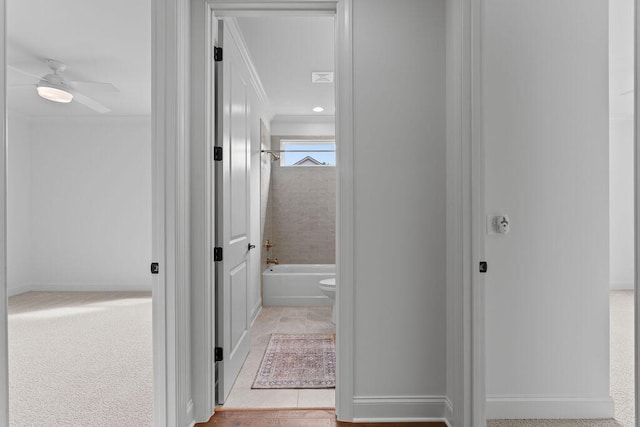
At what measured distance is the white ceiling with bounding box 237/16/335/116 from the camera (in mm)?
3115

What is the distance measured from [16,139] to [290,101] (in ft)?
12.3

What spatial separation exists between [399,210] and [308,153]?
3970 mm

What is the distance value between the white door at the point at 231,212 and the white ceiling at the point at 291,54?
303mm

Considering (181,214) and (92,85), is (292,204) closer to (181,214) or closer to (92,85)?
(92,85)

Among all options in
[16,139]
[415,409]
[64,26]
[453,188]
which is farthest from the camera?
[16,139]

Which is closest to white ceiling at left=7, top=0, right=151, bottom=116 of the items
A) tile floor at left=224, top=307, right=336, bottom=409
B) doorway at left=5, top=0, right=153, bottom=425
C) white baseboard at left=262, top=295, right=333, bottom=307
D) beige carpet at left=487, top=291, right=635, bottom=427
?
doorway at left=5, top=0, right=153, bottom=425

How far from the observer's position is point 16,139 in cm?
566

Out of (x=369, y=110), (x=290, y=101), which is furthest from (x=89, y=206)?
(x=369, y=110)

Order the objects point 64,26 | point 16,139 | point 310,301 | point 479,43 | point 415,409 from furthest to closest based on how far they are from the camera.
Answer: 1. point 16,139
2. point 310,301
3. point 64,26
4. point 415,409
5. point 479,43

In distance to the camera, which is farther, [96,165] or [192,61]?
[96,165]

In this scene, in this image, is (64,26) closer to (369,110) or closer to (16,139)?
(369,110)

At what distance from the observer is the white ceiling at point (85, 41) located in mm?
2949

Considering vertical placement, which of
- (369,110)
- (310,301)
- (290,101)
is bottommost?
(310,301)

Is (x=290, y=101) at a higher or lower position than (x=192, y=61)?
higher
